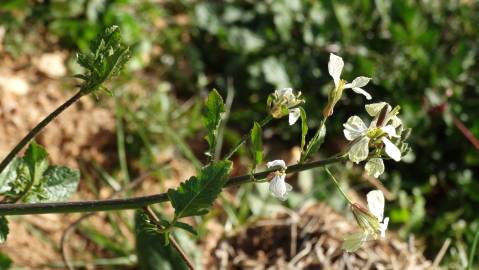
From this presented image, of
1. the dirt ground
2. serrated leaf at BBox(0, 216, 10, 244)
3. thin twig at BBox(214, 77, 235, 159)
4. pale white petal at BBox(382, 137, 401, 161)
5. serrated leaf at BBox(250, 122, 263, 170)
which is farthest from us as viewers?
thin twig at BBox(214, 77, 235, 159)

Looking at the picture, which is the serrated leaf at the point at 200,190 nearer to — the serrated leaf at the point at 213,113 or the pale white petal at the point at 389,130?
the serrated leaf at the point at 213,113

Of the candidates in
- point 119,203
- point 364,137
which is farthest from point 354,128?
point 119,203

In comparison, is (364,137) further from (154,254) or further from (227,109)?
(227,109)

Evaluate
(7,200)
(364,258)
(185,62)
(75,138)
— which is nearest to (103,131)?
(75,138)

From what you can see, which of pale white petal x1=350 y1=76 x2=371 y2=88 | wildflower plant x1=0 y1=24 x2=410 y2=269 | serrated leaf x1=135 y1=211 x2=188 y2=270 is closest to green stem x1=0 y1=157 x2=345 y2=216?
wildflower plant x1=0 y1=24 x2=410 y2=269

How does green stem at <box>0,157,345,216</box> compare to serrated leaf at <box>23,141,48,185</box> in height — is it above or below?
below

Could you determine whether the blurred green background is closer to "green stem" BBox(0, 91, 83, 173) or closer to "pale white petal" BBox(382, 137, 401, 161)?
"green stem" BBox(0, 91, 83, 173)

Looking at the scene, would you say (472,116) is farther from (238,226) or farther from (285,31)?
(238,226)
